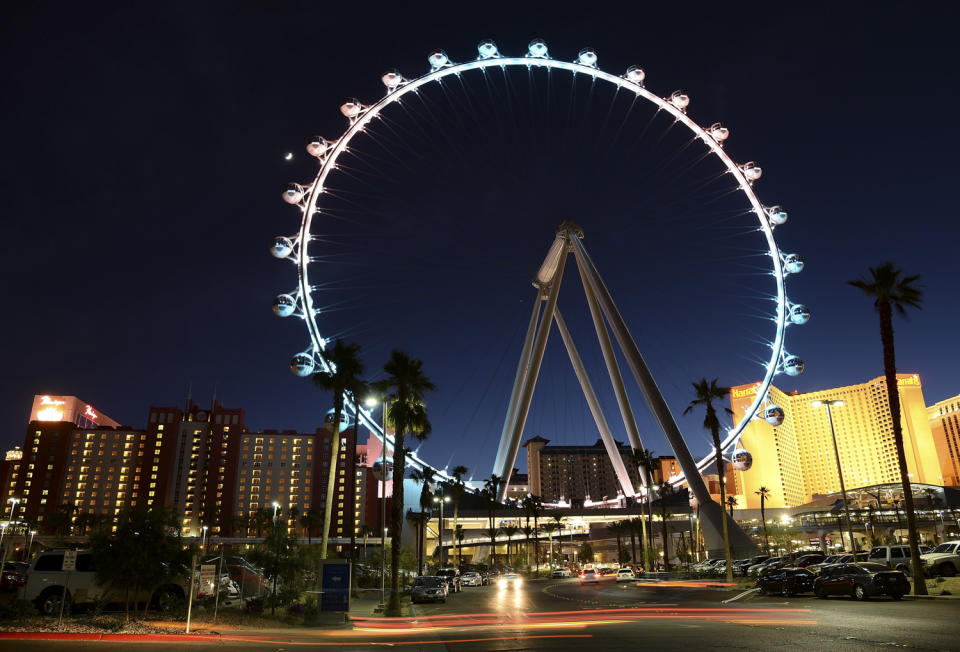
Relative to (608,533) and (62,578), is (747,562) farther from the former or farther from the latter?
(608,533)

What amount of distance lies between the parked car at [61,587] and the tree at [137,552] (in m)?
1.24

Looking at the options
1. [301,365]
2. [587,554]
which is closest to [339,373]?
[301,365]

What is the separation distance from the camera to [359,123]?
42.8 meters

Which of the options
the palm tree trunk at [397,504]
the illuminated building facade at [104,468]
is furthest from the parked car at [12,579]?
the illuminated building facade at [104,468]

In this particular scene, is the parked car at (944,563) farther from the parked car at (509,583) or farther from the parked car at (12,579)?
the parked car at (12,579)

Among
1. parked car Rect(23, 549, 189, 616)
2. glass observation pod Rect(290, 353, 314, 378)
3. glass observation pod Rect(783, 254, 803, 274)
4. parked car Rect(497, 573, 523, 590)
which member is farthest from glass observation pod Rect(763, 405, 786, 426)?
parked car Rect(23, 549, 189, 616)

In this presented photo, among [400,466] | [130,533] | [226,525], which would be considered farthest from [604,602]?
[226,525]

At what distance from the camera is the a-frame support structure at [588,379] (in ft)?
169

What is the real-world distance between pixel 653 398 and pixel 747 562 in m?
13.5

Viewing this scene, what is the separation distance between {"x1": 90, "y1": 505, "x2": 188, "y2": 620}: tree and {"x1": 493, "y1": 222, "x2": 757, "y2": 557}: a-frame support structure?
38131 millimetres

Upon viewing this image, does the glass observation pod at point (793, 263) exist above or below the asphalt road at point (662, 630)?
above

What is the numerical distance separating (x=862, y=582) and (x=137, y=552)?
24.2 m

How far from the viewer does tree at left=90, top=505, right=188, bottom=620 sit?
1948 centimetres

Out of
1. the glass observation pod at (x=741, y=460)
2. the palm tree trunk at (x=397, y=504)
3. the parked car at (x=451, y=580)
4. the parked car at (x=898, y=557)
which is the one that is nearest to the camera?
the palm tree trunk at (x=397, y=504)
